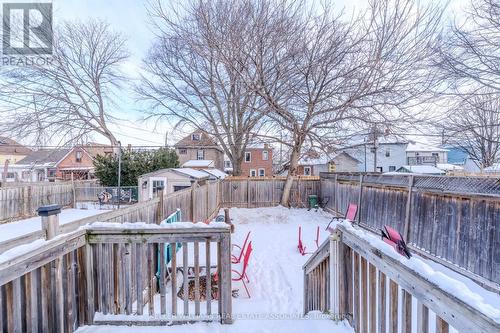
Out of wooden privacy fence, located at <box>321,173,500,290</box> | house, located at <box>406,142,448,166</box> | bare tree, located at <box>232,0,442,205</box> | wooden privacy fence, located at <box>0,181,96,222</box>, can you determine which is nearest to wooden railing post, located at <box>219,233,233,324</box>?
→ wooden privacy fence, located at <box>321,173,500,290</box>

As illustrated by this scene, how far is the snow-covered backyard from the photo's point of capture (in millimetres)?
1377

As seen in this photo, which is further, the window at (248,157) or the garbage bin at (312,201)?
the window at (248,157)

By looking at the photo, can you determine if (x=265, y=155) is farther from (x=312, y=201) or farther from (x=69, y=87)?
(x=69, y=87)

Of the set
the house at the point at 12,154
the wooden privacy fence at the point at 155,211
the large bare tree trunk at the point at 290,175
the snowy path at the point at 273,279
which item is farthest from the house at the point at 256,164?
the house at the point at 12,154

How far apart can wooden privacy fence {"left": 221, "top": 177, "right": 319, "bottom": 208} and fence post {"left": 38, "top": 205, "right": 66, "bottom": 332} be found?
1257cm

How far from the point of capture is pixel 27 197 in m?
11.6

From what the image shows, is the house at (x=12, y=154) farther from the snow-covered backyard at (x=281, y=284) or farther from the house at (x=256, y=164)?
the snow-covered backyard at (x=281, y=284)

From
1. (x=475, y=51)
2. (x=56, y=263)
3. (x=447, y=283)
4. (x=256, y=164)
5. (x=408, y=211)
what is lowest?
(x=408, y=211)

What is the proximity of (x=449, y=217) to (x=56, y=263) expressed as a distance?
596cm

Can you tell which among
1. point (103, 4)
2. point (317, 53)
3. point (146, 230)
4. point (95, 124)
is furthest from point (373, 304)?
point (95, 124)

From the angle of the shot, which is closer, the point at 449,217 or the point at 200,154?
the point at 449,217

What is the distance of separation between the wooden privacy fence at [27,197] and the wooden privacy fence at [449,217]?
11398 millimetres

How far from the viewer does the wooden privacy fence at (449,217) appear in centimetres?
434

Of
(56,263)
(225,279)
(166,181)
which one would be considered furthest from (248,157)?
(56,263)
